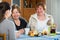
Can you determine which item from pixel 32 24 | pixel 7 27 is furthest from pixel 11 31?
pixel 32 24

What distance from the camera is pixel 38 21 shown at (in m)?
3.06

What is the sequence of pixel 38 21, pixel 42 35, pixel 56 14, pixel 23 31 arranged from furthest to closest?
pixel 56 14
pixel 38 21
pixel 23 31
pixel 42 35

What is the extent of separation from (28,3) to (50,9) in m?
1.57

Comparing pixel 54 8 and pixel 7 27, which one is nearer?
pixel 7 27

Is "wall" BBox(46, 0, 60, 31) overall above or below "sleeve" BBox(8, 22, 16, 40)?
above

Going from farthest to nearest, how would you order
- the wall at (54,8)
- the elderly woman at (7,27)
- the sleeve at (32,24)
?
1. the wall at (54,8)
2. the sleeve at (32,24)
3. the elderly woman at (7,27)

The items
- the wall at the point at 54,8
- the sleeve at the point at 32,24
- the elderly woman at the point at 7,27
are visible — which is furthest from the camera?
the wall at the point at 54,8

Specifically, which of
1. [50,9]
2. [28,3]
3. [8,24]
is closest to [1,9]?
[8,24]

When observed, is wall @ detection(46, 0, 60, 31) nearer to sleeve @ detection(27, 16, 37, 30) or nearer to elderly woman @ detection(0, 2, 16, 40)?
sleeve @ detection(27, 16, 37, 30)

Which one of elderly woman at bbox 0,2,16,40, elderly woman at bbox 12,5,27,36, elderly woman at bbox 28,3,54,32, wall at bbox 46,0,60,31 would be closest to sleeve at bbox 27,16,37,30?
elderly woman at bbox 28,3,54,32

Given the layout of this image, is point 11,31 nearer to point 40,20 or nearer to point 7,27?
point 7,27

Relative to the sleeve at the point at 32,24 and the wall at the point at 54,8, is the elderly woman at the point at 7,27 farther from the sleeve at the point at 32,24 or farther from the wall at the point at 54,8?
the wall at the point at 54,8

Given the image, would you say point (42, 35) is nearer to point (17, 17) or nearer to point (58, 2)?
point (17, 17)

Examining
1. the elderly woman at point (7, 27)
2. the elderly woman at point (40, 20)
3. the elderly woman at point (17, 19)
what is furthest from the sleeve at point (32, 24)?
the elderly woman at point (7, 27)
